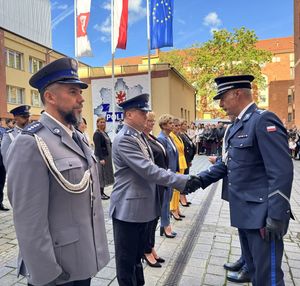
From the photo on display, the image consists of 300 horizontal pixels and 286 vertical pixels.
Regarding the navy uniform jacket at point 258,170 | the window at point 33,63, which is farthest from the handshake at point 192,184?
the window at point 33,63

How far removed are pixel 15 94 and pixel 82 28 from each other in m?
19.5

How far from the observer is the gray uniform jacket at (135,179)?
2793mm

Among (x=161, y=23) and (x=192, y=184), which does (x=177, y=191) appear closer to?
(x=192, y=184)

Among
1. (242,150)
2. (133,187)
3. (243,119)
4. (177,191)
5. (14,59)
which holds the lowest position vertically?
(177,191)

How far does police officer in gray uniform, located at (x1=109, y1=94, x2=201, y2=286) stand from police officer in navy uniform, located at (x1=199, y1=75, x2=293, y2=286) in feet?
1.54

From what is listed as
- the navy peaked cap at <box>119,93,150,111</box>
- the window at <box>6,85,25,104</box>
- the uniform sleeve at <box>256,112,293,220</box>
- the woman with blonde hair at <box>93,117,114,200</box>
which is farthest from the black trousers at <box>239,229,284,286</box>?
the window at <box>6,85,25,104</box>

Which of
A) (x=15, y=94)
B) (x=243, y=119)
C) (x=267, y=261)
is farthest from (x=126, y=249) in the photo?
(x=15, y=94)

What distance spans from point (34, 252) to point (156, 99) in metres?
18.0

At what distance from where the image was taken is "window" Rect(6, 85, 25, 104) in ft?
95.0

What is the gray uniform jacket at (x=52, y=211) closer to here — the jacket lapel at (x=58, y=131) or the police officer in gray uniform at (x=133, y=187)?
the jacket lapel at (x=58, y=131)

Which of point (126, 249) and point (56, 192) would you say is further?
point (126, 249)

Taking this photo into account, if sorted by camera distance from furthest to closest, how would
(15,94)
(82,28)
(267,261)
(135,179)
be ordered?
(15,94)
(82,28)
(135,179)
(267,261)

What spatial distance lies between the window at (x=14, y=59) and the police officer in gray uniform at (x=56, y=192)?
3025 centimetres

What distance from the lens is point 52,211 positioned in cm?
184
